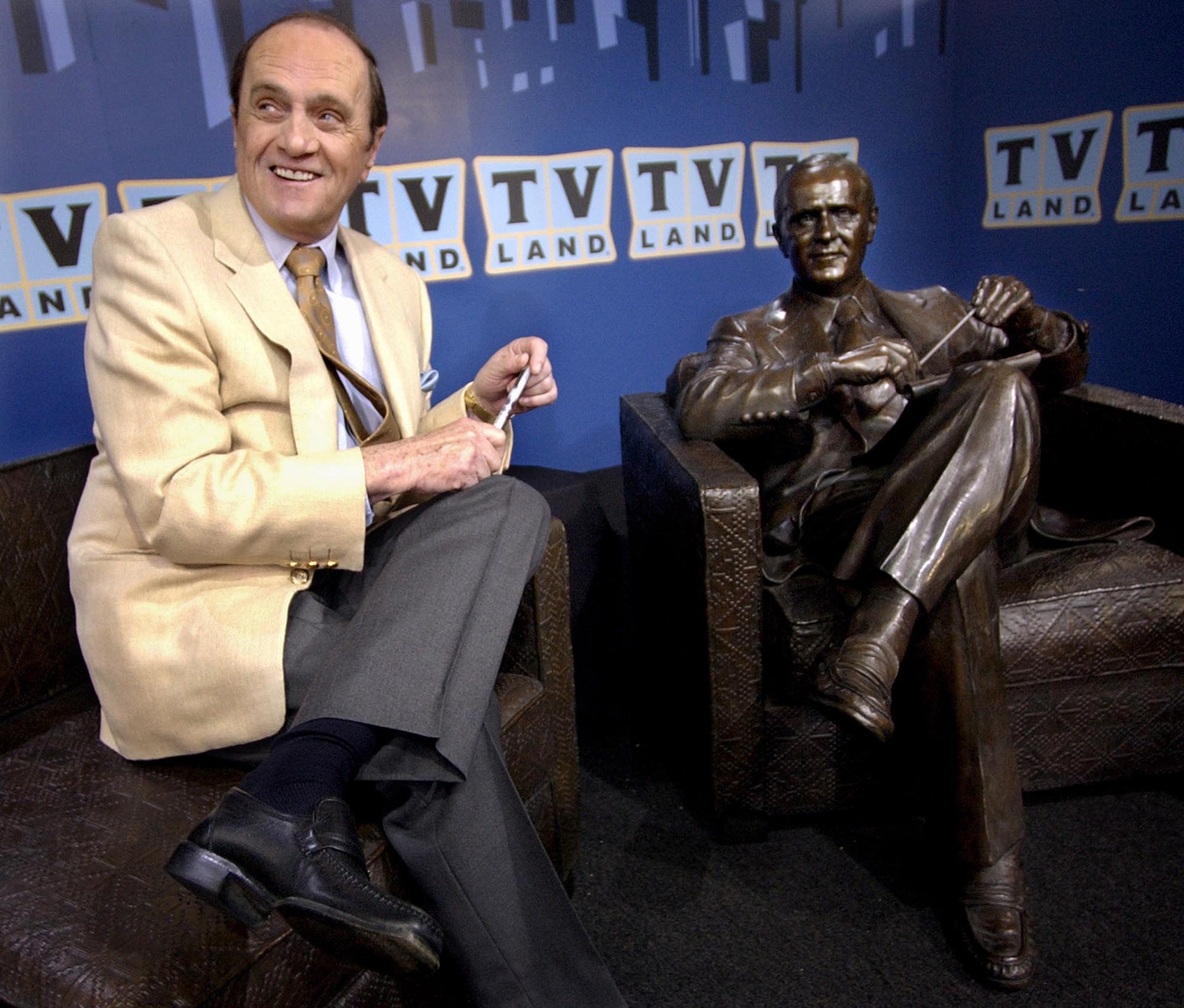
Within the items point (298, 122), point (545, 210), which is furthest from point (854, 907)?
point (545, 210)

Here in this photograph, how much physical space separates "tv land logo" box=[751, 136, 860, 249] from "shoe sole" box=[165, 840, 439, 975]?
236 cm

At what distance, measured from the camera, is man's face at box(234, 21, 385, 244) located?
4.88 feet

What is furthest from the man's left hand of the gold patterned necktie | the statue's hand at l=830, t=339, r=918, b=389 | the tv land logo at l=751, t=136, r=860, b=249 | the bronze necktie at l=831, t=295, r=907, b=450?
the tv land logo at l=751, t=136, r=860, b=249

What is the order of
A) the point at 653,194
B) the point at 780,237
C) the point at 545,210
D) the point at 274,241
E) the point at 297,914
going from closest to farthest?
the point at 297,914
the point at 274,241
the point at 780,237
the point at 545,210
the point at 653,194

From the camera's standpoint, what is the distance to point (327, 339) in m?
1.53

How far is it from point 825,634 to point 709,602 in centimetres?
23

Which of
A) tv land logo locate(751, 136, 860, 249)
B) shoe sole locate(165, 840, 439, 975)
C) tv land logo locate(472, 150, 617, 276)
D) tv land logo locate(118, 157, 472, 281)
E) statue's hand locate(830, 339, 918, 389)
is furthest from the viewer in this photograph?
tv land logo locate(751, 136, 860, 249)

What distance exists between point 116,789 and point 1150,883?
1.78m

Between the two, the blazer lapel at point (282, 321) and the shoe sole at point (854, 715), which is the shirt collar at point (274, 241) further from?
the shoe sole at point (854, 715)

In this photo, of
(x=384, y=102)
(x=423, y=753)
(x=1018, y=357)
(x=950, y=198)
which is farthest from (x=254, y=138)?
(x=950, y=198)

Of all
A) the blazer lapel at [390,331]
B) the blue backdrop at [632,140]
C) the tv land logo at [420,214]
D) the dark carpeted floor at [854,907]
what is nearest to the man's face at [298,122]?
the blazer lapel at [390,331]

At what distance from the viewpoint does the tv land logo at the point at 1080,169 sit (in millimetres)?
2580

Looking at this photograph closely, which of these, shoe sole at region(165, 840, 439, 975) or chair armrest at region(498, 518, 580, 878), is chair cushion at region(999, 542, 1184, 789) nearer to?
chair armrest at region(498, 518, 580, 878)

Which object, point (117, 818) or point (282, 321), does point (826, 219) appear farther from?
point (117, 818)
